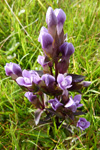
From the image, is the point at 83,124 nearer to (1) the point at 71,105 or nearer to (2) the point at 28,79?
(1) the point at 71,105

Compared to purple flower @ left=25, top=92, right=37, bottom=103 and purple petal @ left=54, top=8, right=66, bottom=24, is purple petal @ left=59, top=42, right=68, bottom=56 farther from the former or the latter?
purple flower @ left=25, top=92, right=37, bottom=103

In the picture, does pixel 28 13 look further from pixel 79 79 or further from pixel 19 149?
pixel 19 149

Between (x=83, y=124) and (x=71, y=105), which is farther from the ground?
(x=71, y=105)

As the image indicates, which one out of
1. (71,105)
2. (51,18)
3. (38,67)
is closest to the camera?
(51,18)

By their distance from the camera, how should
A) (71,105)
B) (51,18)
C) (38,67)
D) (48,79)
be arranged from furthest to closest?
(38,67) < (71,105) < (48,79) < (51,18)

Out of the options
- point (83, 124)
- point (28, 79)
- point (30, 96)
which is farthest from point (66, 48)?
point (83, 124)

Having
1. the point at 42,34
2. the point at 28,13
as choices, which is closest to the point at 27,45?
the point at 28,13

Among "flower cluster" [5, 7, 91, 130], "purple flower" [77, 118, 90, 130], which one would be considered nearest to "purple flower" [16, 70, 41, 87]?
"flower cluster" [5, 7, 91, 130]

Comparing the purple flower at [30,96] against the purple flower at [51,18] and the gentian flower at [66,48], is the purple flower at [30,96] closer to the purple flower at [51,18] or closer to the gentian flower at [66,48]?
the gentian flower at [66,48]
